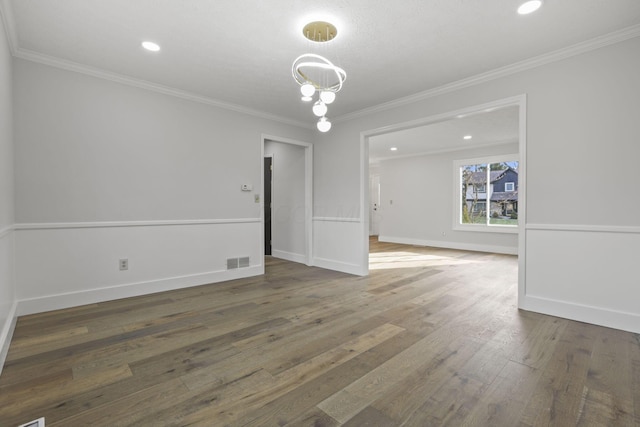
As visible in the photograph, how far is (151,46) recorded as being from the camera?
2.82m

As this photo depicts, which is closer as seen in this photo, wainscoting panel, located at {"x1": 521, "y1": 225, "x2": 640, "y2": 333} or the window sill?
wainscoting panel, located at {"x1": 521, "y1": 225, "x2": 640, "y2": 333}

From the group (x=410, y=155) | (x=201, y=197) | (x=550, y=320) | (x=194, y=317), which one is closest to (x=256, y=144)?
(x=201, y=197)

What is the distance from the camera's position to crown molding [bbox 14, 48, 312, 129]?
9.77 feet

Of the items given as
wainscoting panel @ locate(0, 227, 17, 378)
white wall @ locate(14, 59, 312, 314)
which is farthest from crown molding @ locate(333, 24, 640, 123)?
wainscoting panel @ locate(0, 227, 17, 378)

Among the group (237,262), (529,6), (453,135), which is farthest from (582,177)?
(237,262)

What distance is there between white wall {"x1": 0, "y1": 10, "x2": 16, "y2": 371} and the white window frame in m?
8.14

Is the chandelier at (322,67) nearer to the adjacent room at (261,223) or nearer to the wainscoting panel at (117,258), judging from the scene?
the adjacent room at (261,223)

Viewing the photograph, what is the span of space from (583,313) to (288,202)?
473cm

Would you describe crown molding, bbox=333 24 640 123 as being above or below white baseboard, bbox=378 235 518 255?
above

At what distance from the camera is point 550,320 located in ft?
9.39

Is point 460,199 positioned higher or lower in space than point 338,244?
higher

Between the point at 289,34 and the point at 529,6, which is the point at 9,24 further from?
the point at 529,6

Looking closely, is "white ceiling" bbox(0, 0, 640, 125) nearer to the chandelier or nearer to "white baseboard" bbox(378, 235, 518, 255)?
the chandelier

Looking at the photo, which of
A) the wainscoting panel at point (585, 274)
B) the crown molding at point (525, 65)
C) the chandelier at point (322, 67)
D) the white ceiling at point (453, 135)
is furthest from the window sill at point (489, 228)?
the chandelier at point (322, 67)
